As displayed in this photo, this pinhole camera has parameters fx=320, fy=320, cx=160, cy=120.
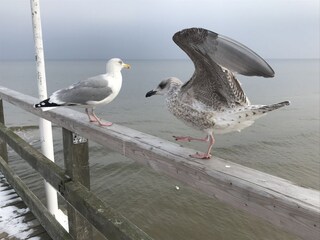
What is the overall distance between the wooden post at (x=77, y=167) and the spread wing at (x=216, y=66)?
95 cm

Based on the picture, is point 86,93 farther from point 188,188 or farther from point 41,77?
point 188,188

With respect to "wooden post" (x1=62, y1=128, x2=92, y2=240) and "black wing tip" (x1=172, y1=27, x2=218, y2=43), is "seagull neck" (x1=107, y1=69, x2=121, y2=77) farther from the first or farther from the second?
"black wing tip" (x1=172, y1=27, x2=218, y2=43)

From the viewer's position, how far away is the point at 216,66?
1931 millimetres

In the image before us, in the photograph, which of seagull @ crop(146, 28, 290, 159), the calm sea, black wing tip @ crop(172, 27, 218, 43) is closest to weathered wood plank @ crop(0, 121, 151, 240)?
seagull @ crop(146, 28, 290, 159)

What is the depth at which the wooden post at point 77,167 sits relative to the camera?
8.29ft

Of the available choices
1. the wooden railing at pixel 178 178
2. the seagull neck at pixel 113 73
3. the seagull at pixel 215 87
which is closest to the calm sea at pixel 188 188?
the wooden railing at pixel 178 178

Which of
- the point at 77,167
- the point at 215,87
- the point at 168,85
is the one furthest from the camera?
the point at 77,167

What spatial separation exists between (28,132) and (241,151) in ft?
34.6

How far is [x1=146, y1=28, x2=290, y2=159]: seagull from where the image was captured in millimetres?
1698

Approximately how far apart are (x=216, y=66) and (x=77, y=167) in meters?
1.35

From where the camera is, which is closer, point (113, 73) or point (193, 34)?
point (193, 34)

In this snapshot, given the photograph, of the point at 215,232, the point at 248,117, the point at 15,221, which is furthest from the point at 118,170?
the point at 248,117

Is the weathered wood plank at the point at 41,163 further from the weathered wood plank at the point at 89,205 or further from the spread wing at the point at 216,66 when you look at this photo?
the spread wing at the point at 216,66

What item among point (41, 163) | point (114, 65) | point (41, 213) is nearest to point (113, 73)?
point (114, 65)
